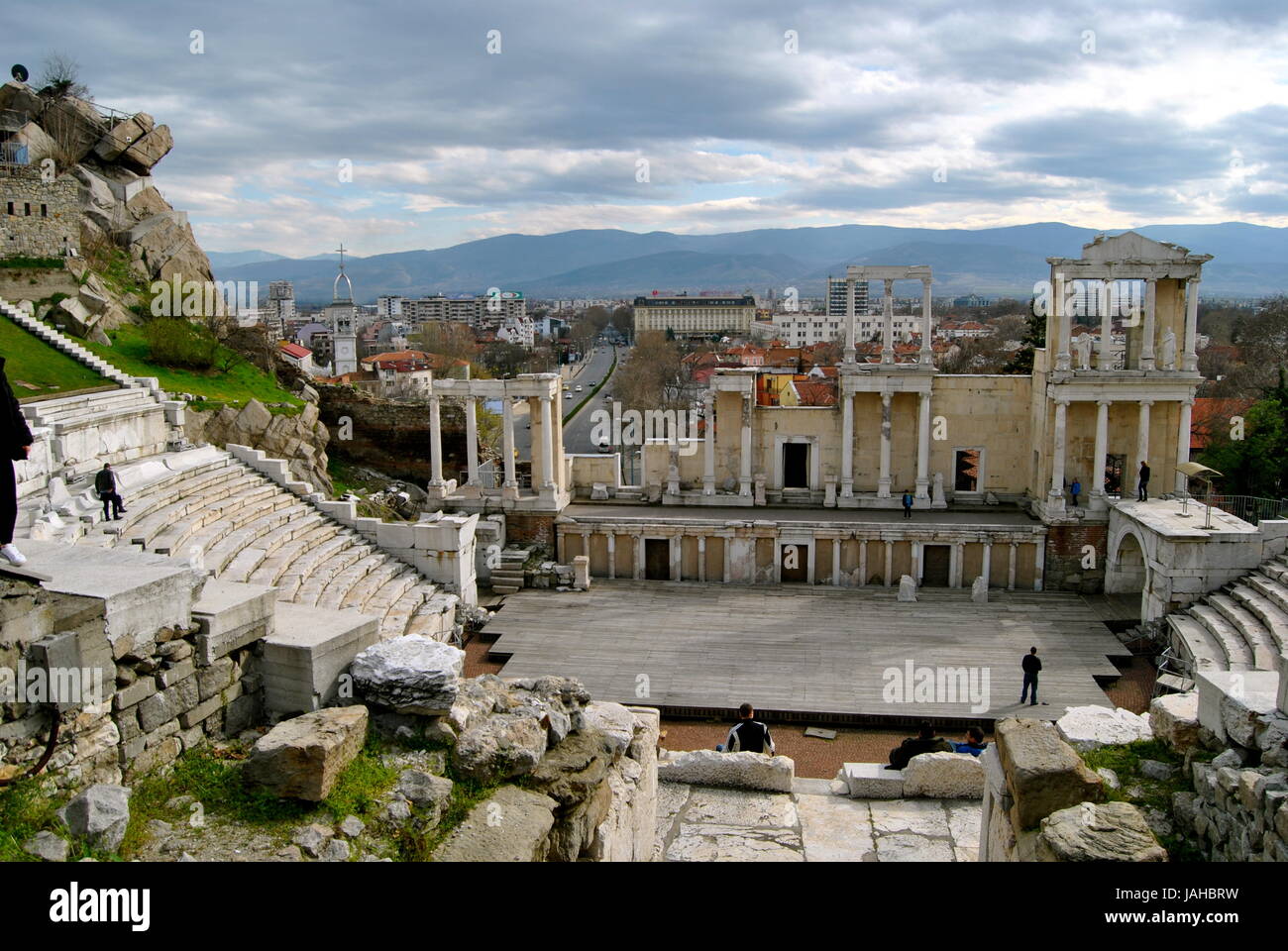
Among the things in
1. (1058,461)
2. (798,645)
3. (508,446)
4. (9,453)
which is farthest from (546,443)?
(9,453)

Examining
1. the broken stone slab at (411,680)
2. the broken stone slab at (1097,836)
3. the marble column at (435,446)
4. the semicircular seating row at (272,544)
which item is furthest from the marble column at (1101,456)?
the broken stone slab at (411,680)

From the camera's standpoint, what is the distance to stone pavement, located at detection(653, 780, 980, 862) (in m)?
9.34

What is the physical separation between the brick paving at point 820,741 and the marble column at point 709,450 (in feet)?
38.0

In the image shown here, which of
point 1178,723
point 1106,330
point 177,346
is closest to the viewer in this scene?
point 1178,723

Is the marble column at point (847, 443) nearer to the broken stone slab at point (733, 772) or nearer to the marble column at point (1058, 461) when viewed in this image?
the marble column at point (1058, 461)

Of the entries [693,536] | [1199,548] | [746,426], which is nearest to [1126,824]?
[1199,548]

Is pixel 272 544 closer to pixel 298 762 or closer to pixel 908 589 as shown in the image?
pixel 298 762

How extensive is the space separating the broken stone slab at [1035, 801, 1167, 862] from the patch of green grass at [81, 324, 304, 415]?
24266mm

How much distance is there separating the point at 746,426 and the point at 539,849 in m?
22.5

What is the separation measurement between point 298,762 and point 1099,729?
7.63m

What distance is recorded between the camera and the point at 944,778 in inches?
450

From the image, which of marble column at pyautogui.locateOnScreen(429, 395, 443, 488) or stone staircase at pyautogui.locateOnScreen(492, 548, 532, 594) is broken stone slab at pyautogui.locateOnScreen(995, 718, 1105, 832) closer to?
stone staircase at pyautogui.locateOnScreen(492, 548, 532, 594)
